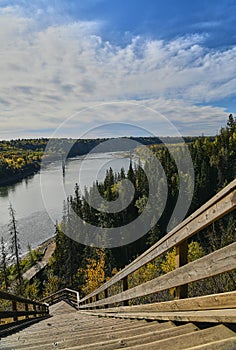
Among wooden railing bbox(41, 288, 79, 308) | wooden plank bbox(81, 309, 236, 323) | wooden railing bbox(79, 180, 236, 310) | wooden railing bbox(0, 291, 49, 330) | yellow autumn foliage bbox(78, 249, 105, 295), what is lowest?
yellow autumn foliage bbox(78, 249, 105, 295)

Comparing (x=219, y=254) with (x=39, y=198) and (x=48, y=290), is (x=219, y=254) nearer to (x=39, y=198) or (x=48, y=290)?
(x=48, y=290)

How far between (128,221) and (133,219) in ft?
4.34

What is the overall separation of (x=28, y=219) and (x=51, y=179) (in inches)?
1269

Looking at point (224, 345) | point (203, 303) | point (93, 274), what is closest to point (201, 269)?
point (203, 303)

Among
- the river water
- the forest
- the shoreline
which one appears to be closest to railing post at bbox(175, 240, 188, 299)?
the forest

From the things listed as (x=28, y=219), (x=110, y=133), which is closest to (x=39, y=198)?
(x=28, y=219)

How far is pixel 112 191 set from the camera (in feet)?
173

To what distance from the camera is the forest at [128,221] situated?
100 ft

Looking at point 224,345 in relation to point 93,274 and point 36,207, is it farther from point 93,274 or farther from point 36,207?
point 36,207

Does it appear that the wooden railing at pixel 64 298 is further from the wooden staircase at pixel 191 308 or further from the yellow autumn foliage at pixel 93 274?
the yellow autumn foliage at pixel 93 274

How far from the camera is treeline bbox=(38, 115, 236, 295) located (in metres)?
31.5

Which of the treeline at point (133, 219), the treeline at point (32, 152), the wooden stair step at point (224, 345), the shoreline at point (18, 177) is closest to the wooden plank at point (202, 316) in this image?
the wooden stair step at point (224, 345)

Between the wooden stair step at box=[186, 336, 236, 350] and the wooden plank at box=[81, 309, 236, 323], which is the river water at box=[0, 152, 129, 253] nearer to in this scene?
the wooden plank at box=[81, 309, 236, 323]

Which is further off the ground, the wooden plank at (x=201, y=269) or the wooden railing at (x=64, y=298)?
the wooden plank at (x=201, y=269)
